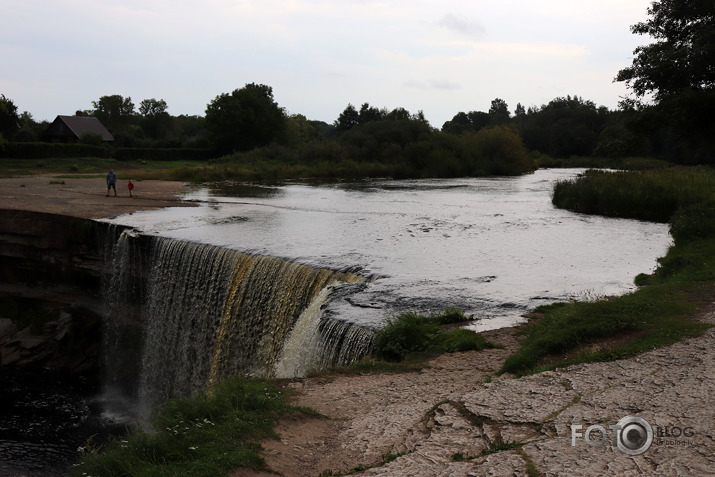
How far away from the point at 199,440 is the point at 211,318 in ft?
32.6

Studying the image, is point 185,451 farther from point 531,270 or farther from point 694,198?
point 694,198

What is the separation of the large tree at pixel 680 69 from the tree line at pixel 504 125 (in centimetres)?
3

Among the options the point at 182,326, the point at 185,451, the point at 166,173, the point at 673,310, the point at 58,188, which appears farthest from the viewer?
the point at 166,173

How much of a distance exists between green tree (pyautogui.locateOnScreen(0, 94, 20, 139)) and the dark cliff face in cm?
3828

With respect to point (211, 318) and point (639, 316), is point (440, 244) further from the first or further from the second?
point (639, 316)

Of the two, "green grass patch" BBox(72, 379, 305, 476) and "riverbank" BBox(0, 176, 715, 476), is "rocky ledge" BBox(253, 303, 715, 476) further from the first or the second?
"green grass patch" BBox(72, 379, 305, 476)

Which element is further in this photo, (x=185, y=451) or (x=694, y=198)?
(x=694, y=198)

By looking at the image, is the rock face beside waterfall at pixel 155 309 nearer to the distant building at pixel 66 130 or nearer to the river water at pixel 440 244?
the river water at pixel 440 244

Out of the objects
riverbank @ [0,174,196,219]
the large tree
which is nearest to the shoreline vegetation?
the large tree

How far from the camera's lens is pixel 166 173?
44031 mm

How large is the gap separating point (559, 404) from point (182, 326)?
487 inches

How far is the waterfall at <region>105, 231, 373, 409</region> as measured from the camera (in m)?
10.9

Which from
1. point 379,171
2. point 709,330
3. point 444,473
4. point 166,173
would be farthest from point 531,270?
point 379,171

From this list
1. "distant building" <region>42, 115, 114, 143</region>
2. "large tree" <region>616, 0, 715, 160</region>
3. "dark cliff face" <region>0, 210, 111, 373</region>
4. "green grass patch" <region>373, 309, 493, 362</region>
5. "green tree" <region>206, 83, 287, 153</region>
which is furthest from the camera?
"green tree" <region>206, 83, 287, 153</region>
